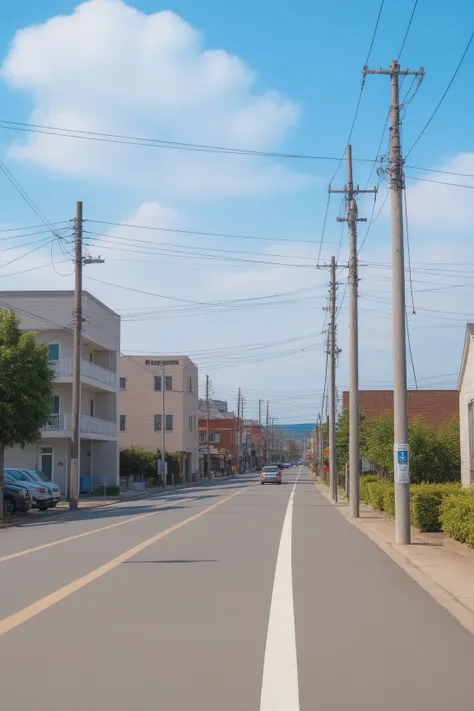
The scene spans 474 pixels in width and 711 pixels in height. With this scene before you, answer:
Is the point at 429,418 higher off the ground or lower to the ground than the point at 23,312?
lower

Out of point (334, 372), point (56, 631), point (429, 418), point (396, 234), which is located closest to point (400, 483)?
point (396, 234)

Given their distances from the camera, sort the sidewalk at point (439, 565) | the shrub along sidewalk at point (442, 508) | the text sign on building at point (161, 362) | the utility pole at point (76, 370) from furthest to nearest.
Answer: the text sign on building at point (161, 362) → the utility pole at point (76, 370) → the shrub along sidewalk at point (442, 508) → the sidewalk at point (439, 565)

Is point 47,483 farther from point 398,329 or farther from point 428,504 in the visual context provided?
point 398,329

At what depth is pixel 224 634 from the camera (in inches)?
349

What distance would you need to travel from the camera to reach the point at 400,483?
698 inches

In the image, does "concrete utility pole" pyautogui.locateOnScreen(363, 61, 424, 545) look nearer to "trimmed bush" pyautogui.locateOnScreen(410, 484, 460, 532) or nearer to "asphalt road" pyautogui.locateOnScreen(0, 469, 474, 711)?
"asphalt road" pyautogui.locateOnScreen(0, 469, 474, 711)

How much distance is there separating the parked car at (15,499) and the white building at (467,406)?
16.0 m

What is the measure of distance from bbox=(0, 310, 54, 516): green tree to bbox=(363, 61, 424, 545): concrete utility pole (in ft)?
48.5

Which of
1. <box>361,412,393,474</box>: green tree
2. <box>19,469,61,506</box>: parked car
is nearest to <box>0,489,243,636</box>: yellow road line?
<box>19,469,61,506</box>: parked car

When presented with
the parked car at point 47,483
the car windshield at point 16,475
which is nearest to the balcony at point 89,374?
the parked car at point 47,483

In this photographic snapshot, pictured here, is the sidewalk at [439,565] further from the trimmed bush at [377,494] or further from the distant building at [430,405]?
the distant building at [430,405]

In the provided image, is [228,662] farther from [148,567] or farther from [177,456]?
[177,456]

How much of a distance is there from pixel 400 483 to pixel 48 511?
818 inches

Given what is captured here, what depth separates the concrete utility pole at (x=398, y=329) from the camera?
703 inches
